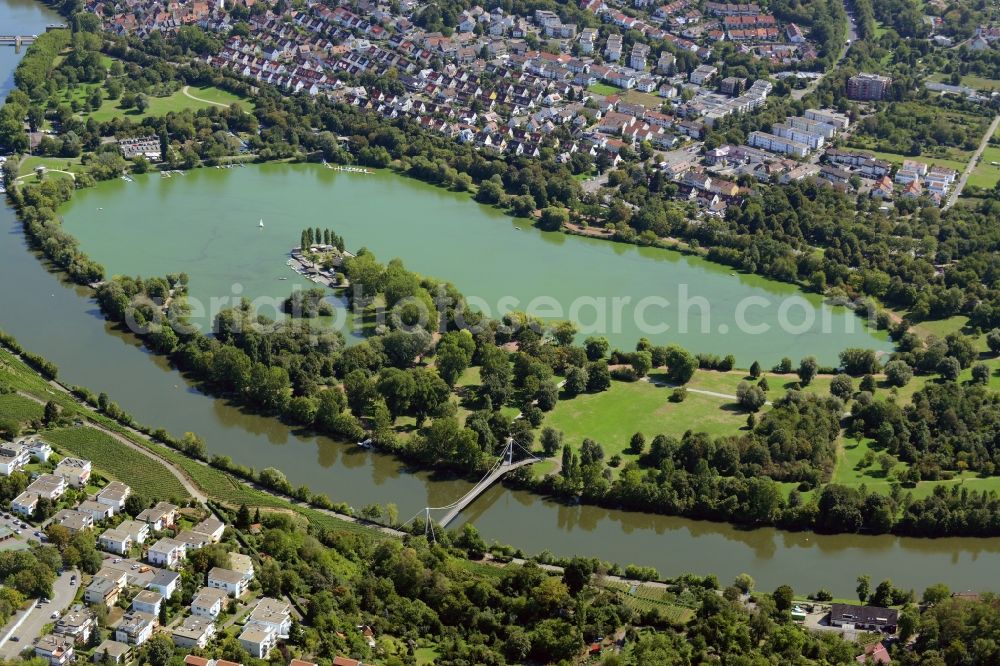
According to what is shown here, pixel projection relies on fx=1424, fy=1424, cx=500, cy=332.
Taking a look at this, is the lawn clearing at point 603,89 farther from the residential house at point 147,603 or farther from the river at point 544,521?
the residential house at point 147,603

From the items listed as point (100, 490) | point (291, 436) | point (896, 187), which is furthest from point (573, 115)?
point (100, 490)

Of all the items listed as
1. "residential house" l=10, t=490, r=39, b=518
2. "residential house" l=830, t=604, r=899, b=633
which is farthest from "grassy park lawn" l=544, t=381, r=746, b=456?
"residential house" l=10, t=490, r=39, b=518

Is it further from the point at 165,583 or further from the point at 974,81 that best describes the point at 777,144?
the point at 165,583

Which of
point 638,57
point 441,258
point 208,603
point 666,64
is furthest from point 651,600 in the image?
point 638,57

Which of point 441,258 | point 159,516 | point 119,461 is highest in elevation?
point 441,258

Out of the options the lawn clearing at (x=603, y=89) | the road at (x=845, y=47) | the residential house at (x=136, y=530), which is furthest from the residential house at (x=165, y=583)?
the road at (x=845, y=47)

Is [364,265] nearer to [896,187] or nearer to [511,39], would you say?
[896,187]
